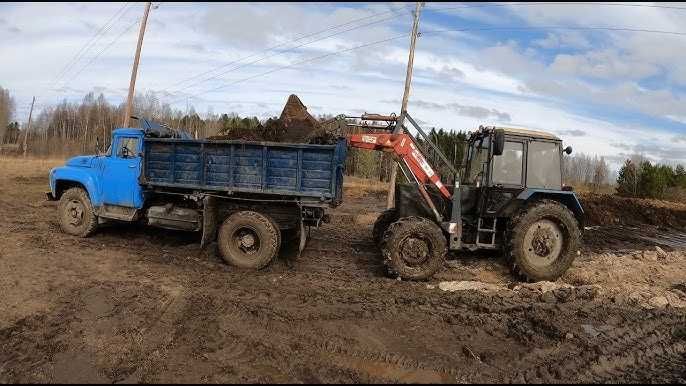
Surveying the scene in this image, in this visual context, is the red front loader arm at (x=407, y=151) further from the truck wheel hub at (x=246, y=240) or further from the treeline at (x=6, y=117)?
the treeline at (x=6, y=117)

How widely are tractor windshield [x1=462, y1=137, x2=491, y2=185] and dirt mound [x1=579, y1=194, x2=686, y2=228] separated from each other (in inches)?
437

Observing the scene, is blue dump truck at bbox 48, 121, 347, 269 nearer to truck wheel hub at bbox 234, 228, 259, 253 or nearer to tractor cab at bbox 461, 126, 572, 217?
truck wheel hub at bbox 234, 228, 259, 253

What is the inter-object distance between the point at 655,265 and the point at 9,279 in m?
10.7

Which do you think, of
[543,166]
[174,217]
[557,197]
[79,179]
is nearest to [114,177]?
[79,179]

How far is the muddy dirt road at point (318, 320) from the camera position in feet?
15.8

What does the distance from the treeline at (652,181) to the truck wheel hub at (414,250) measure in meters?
26.9

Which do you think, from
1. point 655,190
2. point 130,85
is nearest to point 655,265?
point 130,85

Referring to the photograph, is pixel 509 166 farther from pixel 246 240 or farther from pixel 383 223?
pixel 246 240

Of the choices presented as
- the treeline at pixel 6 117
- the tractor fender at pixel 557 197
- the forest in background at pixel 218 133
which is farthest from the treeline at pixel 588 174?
the treeline at pixel 6 117

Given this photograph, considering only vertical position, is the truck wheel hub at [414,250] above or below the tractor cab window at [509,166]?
below

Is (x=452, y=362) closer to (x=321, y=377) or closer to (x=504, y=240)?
(x=321, y=377)

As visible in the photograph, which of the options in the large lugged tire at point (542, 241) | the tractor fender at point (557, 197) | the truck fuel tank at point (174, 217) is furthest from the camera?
the truck fuel tank at point (174, 217)

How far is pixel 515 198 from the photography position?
335 inches

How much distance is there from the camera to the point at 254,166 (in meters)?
8.74
